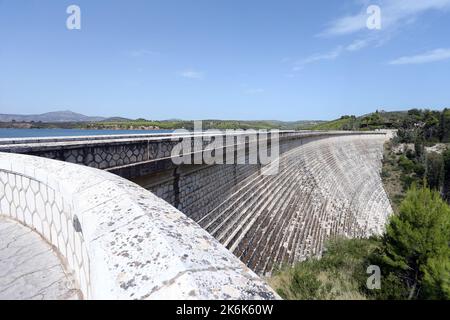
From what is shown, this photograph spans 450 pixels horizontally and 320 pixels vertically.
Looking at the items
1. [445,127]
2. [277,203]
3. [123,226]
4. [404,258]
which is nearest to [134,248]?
[123,226]

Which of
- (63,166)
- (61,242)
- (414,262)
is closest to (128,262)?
(61,242)

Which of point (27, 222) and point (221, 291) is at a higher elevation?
point (221, 291)

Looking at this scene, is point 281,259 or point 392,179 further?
point 392,179

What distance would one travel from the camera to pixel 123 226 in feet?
4.52

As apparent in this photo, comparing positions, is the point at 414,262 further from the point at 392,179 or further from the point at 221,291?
the point at 392,179

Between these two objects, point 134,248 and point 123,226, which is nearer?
point 134,248

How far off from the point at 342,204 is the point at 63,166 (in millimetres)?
18890

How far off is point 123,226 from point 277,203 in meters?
10.8

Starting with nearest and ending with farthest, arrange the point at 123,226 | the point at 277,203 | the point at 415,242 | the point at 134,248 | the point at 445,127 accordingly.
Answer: the point at 134,248
the point at 123,226
the point at 415,242
the point at 277,203
the point at 445,127

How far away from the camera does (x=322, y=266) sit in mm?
8898

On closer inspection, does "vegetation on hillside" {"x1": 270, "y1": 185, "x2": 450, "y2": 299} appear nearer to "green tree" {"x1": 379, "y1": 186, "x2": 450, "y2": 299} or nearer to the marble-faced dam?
"green tree" {"x1": 379, "y1": 186, "x2": 450, "y2": 299}

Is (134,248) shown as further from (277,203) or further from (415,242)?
(415,242)

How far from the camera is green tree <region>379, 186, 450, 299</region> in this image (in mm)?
10297
